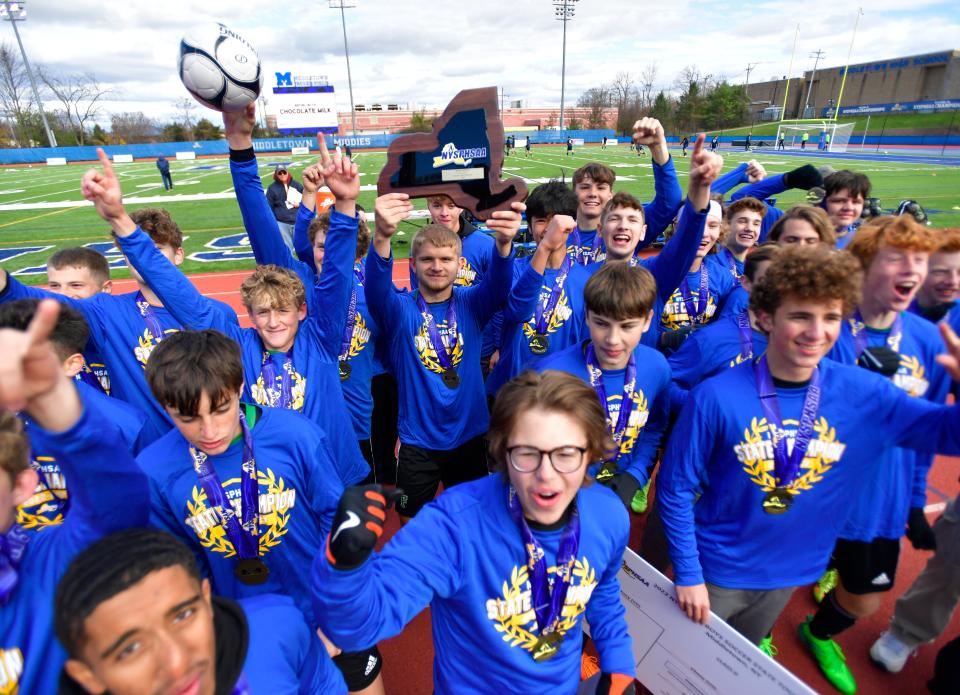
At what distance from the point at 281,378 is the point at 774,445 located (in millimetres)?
2607

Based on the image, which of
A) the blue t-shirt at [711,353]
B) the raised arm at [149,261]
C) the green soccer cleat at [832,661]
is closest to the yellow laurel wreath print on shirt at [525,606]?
the blue t-shirt at [711,353]

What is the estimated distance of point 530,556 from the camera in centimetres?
169

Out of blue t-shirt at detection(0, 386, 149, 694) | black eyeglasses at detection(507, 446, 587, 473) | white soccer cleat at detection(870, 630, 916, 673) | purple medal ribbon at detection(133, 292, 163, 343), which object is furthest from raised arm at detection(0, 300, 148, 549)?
white soccer cleat at detection(870, 630, 916, 673)

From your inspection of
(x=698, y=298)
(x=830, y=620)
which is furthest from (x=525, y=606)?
(x=698, y=298)

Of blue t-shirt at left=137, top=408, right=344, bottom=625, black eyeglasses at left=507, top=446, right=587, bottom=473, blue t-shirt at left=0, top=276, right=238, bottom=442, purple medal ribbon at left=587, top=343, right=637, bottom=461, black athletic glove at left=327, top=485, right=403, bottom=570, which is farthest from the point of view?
blue t-shirt at left=0, top=276, right=238, bottom=442

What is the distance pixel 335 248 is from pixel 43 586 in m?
1.88

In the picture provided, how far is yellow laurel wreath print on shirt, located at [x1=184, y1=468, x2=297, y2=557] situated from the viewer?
206 cm

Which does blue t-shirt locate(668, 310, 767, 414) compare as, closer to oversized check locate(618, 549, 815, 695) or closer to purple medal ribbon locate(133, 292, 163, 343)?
oversized check locate(618, 549, 815, 695)

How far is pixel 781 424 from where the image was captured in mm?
2154

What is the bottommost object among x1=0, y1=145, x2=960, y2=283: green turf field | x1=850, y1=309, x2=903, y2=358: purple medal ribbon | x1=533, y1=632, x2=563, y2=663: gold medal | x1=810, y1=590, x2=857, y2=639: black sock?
x1=810, y1=590, x2=857, y2=639: black sock

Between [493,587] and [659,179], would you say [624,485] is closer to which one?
[493,587]

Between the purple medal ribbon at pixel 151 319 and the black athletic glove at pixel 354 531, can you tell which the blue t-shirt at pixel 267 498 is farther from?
the purple medal ribbon at pixel 151 319

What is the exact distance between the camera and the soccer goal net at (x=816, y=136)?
46.4 metres

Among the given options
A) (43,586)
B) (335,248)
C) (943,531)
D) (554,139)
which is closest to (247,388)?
(335,248)
